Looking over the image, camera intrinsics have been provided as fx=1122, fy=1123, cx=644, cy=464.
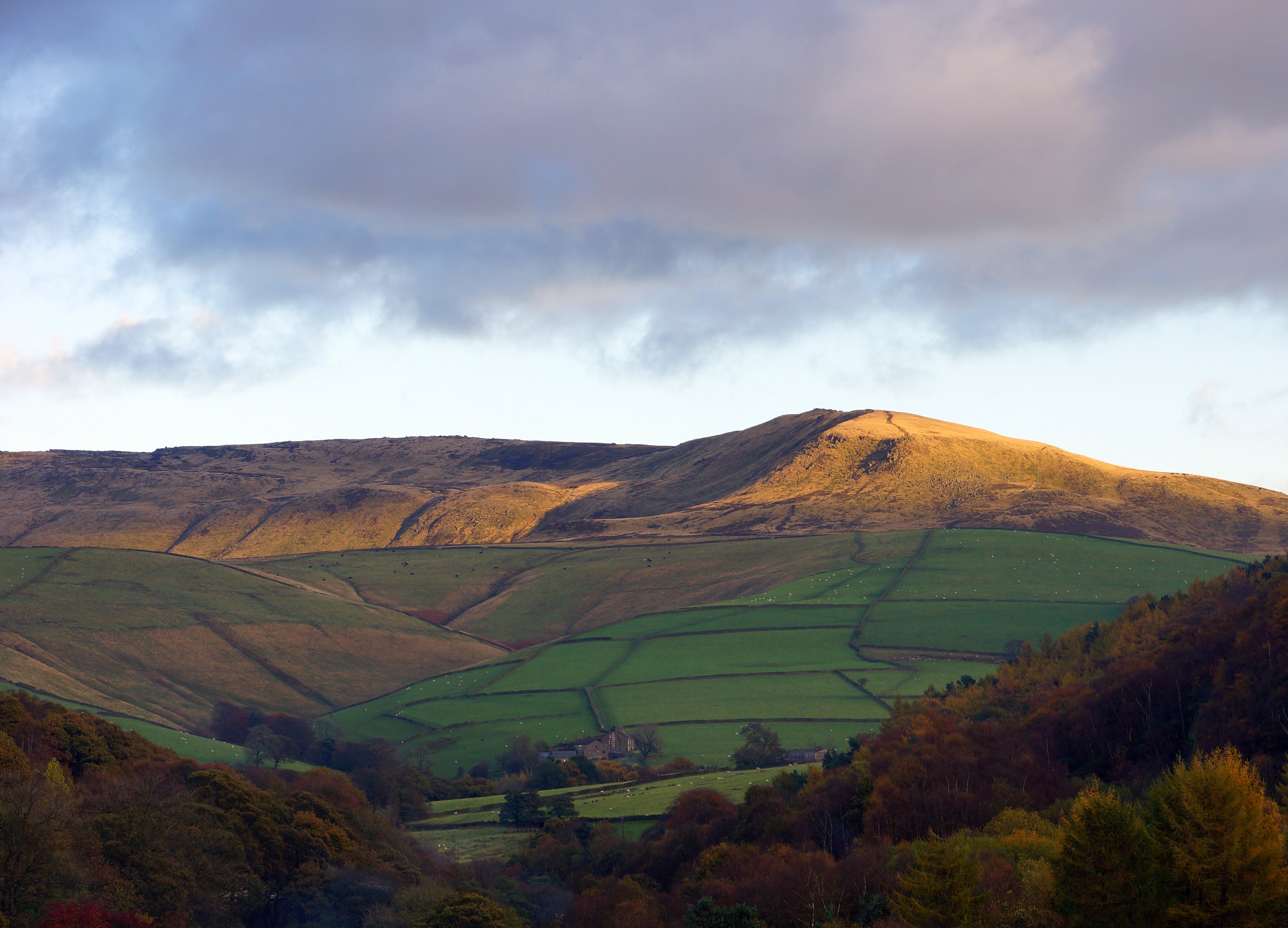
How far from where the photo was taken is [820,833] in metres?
74.6

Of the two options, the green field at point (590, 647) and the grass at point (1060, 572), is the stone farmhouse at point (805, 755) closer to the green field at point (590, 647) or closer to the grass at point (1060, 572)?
the green field at point (590, 647)

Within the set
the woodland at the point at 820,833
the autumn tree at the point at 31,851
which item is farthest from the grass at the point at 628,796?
the autumn tree at the point at 31,851

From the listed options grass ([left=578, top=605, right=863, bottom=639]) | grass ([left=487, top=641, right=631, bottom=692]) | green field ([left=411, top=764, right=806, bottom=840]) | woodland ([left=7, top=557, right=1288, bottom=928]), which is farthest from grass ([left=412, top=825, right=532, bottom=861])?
grass ([left=578, top=605, right=863, bottom=639])

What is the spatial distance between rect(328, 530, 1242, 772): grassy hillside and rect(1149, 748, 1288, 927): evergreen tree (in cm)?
7888

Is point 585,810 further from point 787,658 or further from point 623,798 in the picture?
point 787,658

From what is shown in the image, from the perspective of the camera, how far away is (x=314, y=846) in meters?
75.1

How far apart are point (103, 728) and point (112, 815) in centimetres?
3127

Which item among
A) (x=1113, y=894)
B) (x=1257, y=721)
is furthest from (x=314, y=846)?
(x=1257, y=721)

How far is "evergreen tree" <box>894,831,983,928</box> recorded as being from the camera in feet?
134

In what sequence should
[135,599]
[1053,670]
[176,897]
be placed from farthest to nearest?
[135,599] → [1053,670] → [176,897]

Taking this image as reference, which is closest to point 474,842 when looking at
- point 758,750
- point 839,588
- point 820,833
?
point 758,750

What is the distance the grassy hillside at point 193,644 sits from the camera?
149125 mm

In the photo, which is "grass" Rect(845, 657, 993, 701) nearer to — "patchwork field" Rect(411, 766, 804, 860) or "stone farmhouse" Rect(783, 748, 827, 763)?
"stone farmhouse" Rect(783, 748, 827, 763)

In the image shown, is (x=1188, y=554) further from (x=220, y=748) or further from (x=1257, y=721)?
(x=220, y=748)
